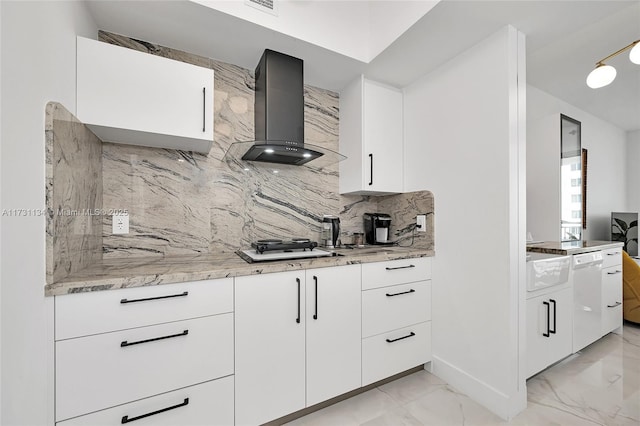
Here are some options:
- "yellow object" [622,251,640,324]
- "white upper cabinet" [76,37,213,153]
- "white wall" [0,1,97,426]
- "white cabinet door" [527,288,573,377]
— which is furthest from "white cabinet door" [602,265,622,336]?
"white wall" [0,1,97,426]

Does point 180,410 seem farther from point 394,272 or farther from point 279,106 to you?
point 279,106

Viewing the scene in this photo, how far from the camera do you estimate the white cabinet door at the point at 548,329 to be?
1708 mm

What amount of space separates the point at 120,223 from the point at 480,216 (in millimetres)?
2233

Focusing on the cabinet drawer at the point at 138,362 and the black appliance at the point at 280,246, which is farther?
the black appliance at the point at 280,246

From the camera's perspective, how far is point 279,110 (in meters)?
1.82

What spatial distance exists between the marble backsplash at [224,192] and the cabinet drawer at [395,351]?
650 millimetres

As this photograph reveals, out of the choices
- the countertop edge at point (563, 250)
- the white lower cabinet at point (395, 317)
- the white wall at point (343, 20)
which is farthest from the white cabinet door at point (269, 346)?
the countertop edge at point (563, 250)

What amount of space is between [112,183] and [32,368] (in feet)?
3.57

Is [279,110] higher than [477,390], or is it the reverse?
[279,110]

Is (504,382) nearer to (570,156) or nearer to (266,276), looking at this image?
(266,276)

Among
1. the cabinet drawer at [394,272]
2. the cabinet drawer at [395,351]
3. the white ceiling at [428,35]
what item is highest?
the white ceiling at [428,35]

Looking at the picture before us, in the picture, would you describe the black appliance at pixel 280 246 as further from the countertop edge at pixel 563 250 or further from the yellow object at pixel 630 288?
the yellow object at pixel 630 288

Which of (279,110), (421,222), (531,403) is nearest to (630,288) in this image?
(531,403)

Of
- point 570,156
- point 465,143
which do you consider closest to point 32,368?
point 465,143
